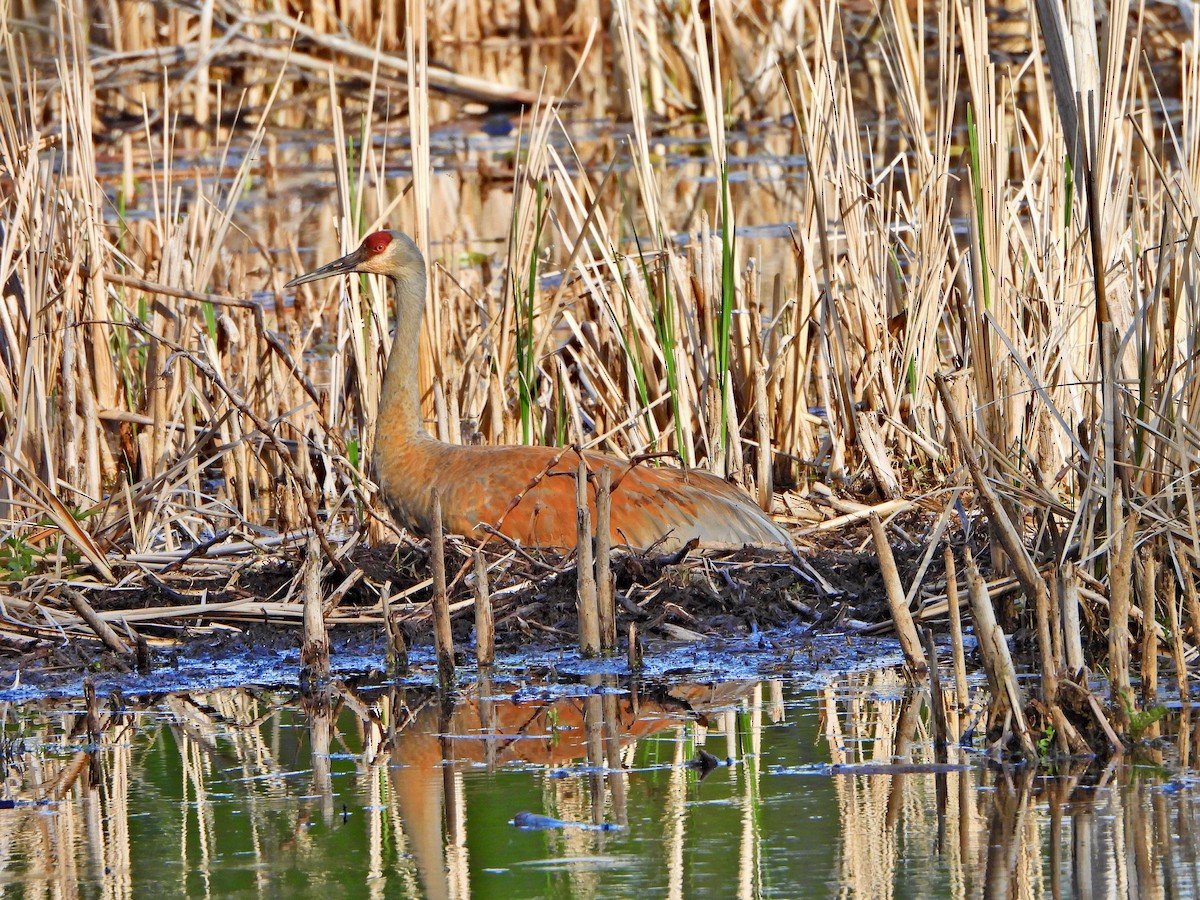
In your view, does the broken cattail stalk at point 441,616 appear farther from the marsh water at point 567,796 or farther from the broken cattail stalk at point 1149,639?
the broken cattail stalk at point 1149,639

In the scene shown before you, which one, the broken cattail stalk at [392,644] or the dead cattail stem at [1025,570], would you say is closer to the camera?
the dead cattail stem at [1025,570]

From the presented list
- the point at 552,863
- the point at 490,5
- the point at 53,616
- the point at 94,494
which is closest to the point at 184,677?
the point at 53,616

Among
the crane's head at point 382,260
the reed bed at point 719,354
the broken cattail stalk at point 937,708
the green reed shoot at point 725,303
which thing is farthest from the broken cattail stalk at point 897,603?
the crane's head at point 382,260

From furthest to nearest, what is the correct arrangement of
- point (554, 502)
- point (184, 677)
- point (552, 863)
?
point (554, 502)
point (184, 677)
point (552, 863)

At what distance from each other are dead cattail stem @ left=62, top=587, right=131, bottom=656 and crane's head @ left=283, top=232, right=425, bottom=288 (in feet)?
6.08

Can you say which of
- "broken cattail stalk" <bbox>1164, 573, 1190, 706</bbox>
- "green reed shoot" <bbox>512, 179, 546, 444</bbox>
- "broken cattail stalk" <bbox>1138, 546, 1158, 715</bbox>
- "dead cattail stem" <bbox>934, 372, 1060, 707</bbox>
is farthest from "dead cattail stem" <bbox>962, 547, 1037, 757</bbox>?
"green reed shoot" <bbox>512, 179, 546, 444</bbox>

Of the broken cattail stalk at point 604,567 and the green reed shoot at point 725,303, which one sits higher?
the green reed shoot at point 725,303

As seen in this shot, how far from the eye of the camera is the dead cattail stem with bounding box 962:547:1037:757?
3855 mm

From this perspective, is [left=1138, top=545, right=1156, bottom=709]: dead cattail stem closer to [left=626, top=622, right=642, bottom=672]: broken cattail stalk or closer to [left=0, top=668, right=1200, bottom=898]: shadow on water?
[left=0, top=668, right=1200, bottom=898]: shadow on water

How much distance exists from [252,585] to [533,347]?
1645 millimetres

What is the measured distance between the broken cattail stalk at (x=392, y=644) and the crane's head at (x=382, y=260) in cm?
186

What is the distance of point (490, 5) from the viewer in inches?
781

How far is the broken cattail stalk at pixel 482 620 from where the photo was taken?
15.9 ft

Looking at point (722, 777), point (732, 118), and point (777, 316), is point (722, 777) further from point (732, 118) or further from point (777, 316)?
point (732, 118)
